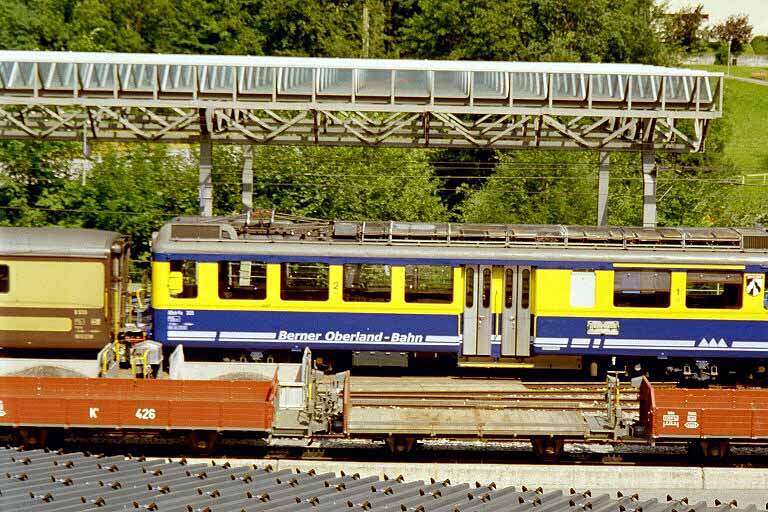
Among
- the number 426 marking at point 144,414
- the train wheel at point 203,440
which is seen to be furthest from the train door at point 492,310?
the number 426 marking at point 144,414

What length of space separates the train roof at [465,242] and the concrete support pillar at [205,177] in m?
3.90

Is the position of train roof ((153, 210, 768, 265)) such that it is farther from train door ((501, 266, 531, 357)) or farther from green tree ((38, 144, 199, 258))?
green tree ((38, 144, 199, 258))

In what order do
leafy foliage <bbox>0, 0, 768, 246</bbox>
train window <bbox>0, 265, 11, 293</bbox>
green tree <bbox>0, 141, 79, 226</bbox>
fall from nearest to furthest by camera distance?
train window <bbox>0, 265, 11, 293</bbox> → green tree <bbox>0, 141, 79, 226</bbox> → leafy foliage <bbox>0, 0, 768, 246</bbox>

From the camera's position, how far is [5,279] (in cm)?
2680

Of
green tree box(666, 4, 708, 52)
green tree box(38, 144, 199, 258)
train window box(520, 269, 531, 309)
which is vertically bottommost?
train window box(520, 269, 531, 309)

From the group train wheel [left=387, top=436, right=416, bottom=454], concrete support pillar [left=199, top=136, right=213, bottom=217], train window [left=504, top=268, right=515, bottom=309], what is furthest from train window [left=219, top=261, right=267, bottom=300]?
train wheel [left=387, top=436, right=416, bottom=454]

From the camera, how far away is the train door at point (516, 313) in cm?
2723

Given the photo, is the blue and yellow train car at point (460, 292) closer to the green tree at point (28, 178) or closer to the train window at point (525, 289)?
the train window at point (525, 289)

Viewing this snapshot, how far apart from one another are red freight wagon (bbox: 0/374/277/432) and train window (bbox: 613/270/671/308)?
9484 mm

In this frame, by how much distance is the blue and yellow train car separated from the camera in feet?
88.6

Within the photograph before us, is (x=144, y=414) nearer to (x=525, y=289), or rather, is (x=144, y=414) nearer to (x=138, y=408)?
(x=138, y=408)

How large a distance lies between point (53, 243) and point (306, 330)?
650 cm

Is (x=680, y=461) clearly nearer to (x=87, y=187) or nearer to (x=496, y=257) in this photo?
(x=496, y=257)

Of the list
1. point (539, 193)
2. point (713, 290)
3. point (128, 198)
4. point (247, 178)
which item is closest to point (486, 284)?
point (713, 290)
